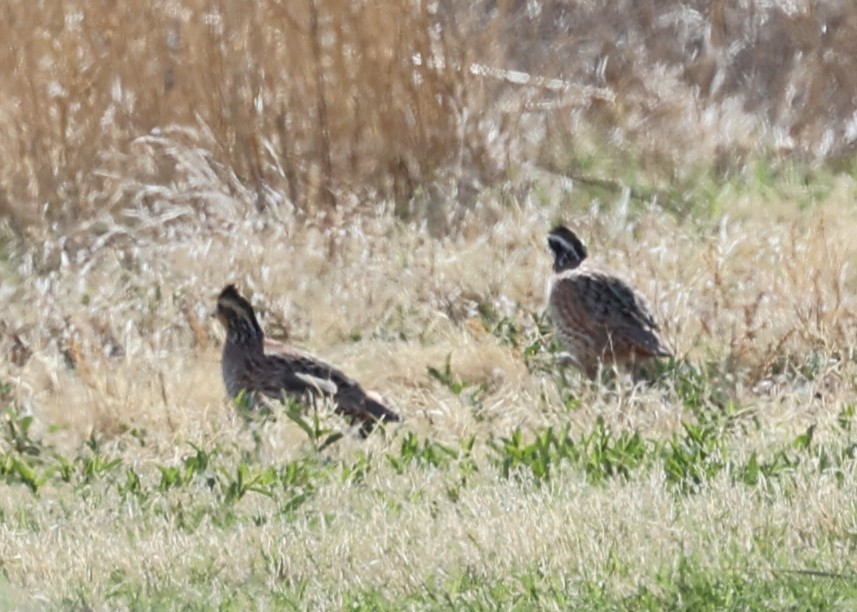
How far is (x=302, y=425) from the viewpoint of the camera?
8617 millimetres

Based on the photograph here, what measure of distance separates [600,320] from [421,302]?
1.91 meters

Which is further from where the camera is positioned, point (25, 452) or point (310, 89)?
point (310, 89)

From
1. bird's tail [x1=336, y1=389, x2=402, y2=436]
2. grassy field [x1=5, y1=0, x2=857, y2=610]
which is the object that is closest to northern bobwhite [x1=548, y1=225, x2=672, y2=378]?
grassy field [x1=5, y1=0, x2=857, y2=610]

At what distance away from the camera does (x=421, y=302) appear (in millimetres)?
11648

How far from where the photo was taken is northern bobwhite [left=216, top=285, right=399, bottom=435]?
9.34 m

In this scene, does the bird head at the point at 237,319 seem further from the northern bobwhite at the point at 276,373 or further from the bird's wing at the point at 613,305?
the bird's wing at the point at 613,305

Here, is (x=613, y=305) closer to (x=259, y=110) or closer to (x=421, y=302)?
(x=421, y=302)

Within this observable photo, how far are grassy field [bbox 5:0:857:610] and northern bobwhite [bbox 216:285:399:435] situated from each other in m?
0.19

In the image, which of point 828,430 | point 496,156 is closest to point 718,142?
point 496,156

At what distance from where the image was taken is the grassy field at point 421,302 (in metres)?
6.84

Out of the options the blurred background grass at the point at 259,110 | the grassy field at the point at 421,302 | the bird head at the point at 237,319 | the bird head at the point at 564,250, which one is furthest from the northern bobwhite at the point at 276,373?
the blurred background grass at the point at 259,110

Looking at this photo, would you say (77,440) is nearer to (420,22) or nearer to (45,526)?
(45,526)

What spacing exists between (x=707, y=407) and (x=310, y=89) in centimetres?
473

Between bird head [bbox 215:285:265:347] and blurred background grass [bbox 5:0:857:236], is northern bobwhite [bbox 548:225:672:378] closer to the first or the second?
bird head [bbox 215:285:265:347]
